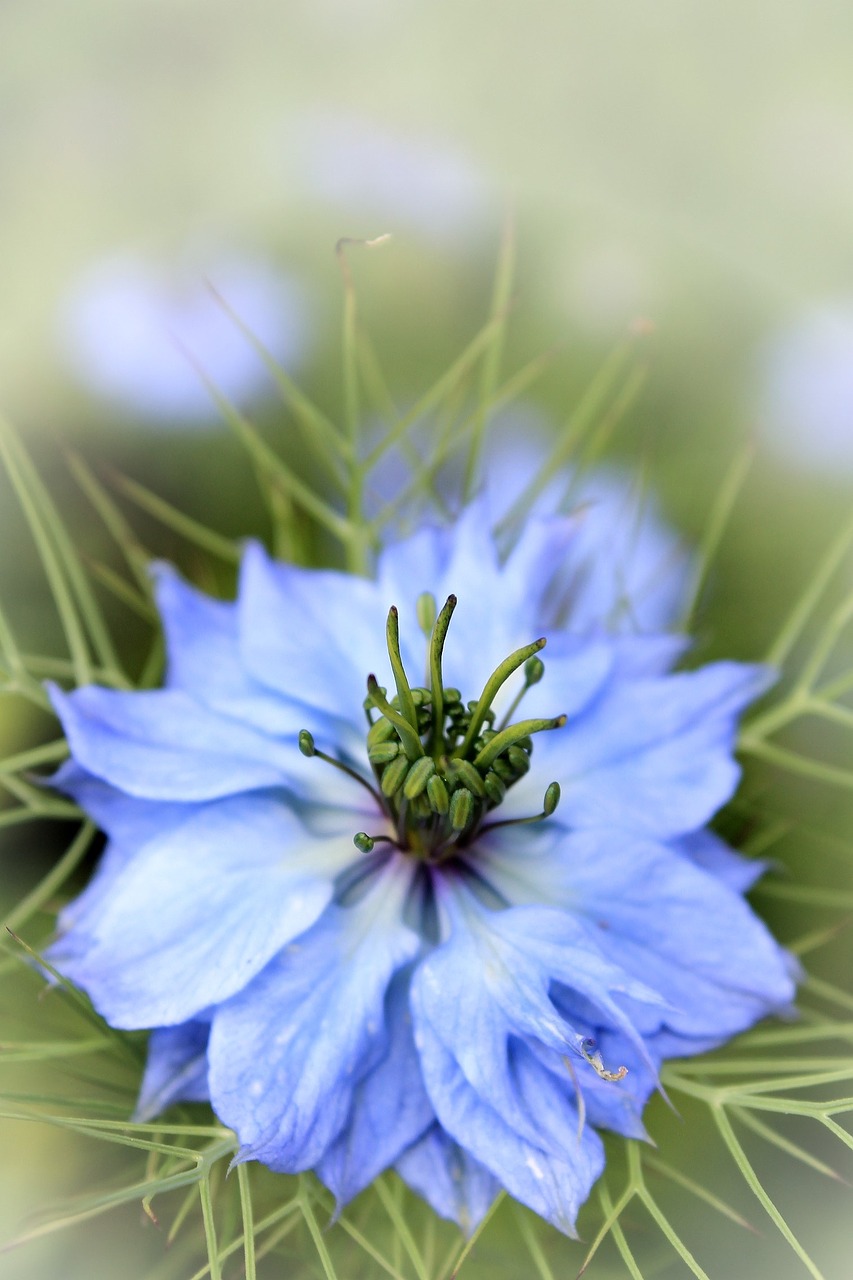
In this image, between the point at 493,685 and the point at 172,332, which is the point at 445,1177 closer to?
the point at 493,685

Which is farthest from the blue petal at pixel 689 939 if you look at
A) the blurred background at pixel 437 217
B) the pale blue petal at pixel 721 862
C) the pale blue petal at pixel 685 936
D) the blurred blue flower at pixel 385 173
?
the blurred blue flower at pixel 385 173

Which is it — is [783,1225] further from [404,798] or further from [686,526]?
[686,526]

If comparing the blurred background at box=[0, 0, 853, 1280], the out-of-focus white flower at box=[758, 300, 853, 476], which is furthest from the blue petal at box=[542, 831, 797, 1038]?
the out-of-focus white flower at box=[758, 300, 853, 476]

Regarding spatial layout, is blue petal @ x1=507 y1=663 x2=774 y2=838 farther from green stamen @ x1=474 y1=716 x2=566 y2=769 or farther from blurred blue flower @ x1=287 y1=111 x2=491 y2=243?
blurred blue flower @ x1=287 y1=111 x2=491 y2=243

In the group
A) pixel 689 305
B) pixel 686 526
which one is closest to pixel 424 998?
pixel 686 526

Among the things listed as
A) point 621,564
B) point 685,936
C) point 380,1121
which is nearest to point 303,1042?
point 380,1121

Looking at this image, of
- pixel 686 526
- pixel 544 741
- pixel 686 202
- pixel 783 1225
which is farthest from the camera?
pixel 686 202
